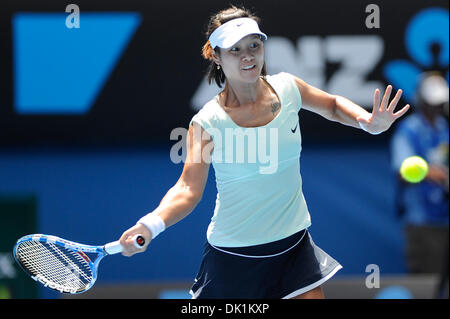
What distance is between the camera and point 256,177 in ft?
15.7

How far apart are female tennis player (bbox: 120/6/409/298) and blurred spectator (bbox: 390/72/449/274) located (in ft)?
10.1

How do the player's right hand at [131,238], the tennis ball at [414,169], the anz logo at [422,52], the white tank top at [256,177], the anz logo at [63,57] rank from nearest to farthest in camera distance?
the player's right hand at [131,238] → the white tank top at [256,177] → the tennis ball at [414,169] → the anz logo at [63,57] → the anz logo at [422,52]

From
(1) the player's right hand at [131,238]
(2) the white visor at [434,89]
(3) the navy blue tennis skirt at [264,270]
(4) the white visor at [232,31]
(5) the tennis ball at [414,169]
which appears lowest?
(3) the navy blue tennis skirt at [264,270]

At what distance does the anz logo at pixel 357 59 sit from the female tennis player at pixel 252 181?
288 centimetres

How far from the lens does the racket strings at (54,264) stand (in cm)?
491

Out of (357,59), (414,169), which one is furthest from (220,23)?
(357,59)

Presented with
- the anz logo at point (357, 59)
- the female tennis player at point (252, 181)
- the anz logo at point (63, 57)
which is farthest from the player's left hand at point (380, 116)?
the anz logo at point (63, 57)

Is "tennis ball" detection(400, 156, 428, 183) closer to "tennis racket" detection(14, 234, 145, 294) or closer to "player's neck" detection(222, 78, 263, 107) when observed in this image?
"player's neck" detection(222, 78, 263, 107)

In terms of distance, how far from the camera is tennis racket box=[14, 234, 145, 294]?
15.8ft

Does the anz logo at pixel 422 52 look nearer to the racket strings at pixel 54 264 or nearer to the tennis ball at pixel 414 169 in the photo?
the tennis ball at pixel 414 169

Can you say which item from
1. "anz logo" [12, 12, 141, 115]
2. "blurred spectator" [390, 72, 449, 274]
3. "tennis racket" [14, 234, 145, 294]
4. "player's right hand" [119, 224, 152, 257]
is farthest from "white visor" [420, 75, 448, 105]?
"player's right hand" [119, 224, 152, 257]

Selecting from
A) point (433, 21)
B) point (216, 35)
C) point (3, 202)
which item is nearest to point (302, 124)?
point (433, 21)

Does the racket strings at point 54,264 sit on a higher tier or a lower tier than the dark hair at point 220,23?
lower

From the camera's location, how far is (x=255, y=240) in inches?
191
